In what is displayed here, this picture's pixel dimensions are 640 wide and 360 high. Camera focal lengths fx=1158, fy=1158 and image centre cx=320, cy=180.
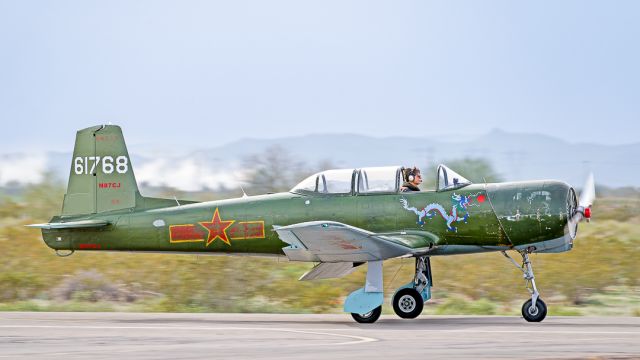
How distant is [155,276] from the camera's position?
23.7 metres

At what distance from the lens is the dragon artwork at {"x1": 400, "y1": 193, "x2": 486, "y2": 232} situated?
16875mm

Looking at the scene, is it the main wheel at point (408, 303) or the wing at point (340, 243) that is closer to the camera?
the wing at point (340, 243)

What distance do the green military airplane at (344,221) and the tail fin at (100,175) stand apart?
16 millimetres

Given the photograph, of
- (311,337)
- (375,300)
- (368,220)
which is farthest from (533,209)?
(311,337)

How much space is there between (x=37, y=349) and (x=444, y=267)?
11.9m

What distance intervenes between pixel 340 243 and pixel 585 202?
3.81 m

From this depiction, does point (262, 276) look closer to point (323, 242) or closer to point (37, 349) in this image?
point (323, 242)

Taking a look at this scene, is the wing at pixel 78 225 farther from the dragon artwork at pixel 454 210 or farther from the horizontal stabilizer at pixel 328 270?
the dragon artwork at pixel 454 210

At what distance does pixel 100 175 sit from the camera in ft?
61.2

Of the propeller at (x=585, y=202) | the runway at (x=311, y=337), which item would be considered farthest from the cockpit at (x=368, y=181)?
the runway at (x=311, y=337)

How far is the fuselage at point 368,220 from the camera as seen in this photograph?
54.5 feet

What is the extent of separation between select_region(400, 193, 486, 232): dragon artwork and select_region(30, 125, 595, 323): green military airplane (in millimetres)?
15

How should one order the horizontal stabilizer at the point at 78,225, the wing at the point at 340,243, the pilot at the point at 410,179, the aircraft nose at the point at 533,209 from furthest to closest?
A: the horizontal stabilizer at the point at 78,225, the pilot at the point at 410,179, the aircraft nose at the point at 533,209, the wing at the point at 340,243

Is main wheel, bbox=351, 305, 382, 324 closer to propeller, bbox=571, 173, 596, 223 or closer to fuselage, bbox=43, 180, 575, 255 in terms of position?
fuselage, bbox=43, 180, 575, 255
